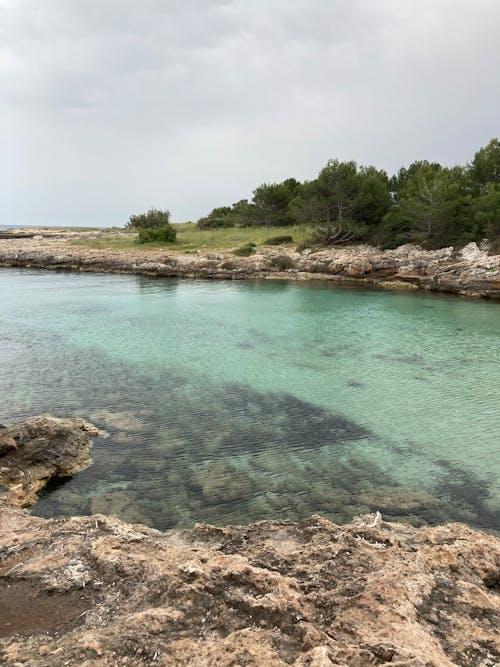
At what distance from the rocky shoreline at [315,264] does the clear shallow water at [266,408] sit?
11633mm

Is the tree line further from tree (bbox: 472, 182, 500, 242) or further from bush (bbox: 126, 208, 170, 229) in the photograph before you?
bush (bbox: 126, 208, 170, 229)

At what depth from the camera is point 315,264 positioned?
144 feet

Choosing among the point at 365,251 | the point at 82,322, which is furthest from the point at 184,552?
the point at 365,251

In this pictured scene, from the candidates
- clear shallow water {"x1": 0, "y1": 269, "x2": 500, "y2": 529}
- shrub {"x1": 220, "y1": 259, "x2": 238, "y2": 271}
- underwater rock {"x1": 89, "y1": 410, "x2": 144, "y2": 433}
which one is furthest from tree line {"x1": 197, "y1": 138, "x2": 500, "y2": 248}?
underwater rock {"x1": 89, "y1": 410, "x2": 144, "y2": 433}

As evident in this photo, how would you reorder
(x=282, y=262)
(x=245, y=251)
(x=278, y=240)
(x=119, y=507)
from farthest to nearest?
(x=278, y=240) < (x=245, y=251) < (x=282, y=262) < (x=119, y=507)

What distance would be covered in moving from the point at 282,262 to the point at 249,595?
41.7 metres

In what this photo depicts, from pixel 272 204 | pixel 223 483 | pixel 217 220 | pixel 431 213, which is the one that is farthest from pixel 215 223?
pixel 223 483

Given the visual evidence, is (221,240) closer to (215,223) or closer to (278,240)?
(278,240)

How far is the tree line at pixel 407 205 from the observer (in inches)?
1625

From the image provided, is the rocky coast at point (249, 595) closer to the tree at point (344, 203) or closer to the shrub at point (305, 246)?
the shrub at point (305, 246)

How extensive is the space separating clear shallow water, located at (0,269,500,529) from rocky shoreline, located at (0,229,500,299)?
1163cm

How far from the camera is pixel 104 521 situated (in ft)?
18.7

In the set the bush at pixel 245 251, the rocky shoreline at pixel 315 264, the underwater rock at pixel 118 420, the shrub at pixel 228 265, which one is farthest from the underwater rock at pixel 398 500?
the bush at pixel 245 251

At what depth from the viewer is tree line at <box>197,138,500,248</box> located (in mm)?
41281
